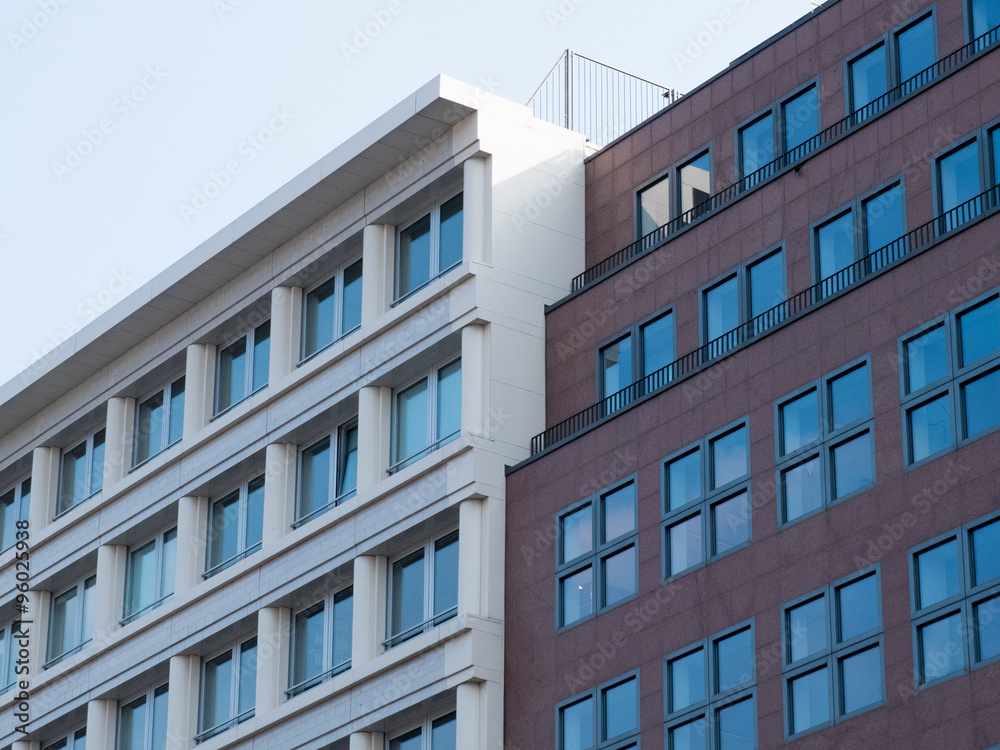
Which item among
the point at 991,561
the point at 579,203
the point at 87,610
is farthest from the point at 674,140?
the point at 87,610

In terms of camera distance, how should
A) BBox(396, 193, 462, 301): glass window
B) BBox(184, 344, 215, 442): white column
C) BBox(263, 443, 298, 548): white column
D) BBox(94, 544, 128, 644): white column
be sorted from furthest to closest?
1. BBox(94, 544, 128, 644): white column
2. BBox(184, 344, 215, 442): white column
3. BBox(263, 443, 298, 548): white column
4. BBox(396, 193, 462, 301): glass window

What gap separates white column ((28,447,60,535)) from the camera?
2530 inches

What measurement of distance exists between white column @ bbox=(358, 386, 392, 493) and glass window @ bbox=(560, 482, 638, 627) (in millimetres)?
6415

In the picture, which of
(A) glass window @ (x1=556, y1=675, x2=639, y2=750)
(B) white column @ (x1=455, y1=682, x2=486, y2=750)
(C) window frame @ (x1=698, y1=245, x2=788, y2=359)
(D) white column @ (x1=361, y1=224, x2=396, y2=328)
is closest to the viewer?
(A) glass window @ (x1=556, y1=675, x2=639, y2=750)

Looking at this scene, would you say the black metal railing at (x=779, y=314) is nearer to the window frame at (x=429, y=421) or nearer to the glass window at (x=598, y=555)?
the glass window at (x=598, y=555)

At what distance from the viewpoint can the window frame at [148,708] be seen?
5756cm

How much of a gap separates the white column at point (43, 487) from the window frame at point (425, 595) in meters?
16.2

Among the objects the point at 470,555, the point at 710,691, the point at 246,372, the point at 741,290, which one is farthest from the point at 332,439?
the point at 710,691

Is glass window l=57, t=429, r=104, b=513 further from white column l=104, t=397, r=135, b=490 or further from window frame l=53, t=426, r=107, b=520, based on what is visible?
white column l=104, t=397, r=135, b=490

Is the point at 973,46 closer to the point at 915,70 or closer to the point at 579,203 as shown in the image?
the point at 915,70

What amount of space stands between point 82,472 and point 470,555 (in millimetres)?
19322

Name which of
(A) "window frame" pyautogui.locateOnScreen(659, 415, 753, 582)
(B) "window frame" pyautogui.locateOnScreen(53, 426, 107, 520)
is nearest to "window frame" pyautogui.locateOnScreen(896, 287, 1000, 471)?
(A) "window frame" pyautogui.locateOnScreen(659, 415, 753, 582)

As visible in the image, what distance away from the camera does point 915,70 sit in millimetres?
45250

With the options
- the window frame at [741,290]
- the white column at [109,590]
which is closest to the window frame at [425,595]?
the window frame at [741,290]
